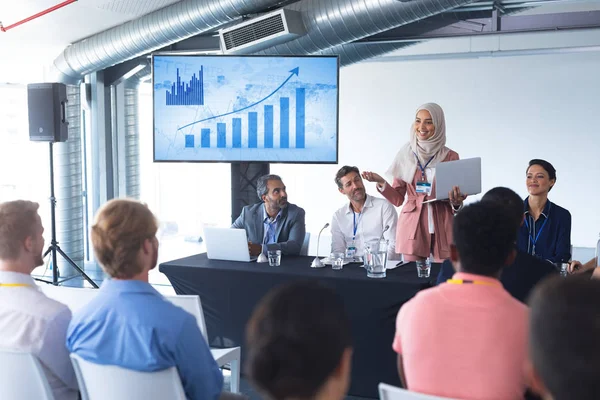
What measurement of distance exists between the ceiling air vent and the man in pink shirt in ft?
12.1

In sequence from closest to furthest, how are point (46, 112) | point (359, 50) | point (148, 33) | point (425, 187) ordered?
point (425, 187), point (148, 33), point (46, 112), point (359, 50)

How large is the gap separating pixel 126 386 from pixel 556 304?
131 centimetres

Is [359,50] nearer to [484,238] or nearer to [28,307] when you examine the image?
[484,238]

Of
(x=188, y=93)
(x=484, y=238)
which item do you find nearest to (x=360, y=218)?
(x=188, y=93)

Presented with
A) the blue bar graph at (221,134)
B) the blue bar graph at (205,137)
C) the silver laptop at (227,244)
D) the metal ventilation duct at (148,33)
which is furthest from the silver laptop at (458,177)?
the metal ventilation duct at (148,33)

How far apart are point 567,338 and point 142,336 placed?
1226mm

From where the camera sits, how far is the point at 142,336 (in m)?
1.90

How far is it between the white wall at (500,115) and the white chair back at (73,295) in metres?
6.22

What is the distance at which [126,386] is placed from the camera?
76.6 inches

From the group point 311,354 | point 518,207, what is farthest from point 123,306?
point 518,207

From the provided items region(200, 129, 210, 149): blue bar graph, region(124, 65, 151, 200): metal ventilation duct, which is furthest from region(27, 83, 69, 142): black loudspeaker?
region(200, 129, 210, 149): blue bar graph

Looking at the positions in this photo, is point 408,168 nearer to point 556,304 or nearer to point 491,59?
point 556,304

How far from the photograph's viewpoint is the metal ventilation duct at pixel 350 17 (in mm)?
4738

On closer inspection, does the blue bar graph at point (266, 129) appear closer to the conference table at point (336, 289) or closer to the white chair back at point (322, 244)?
the conference table at point (336, 289)
